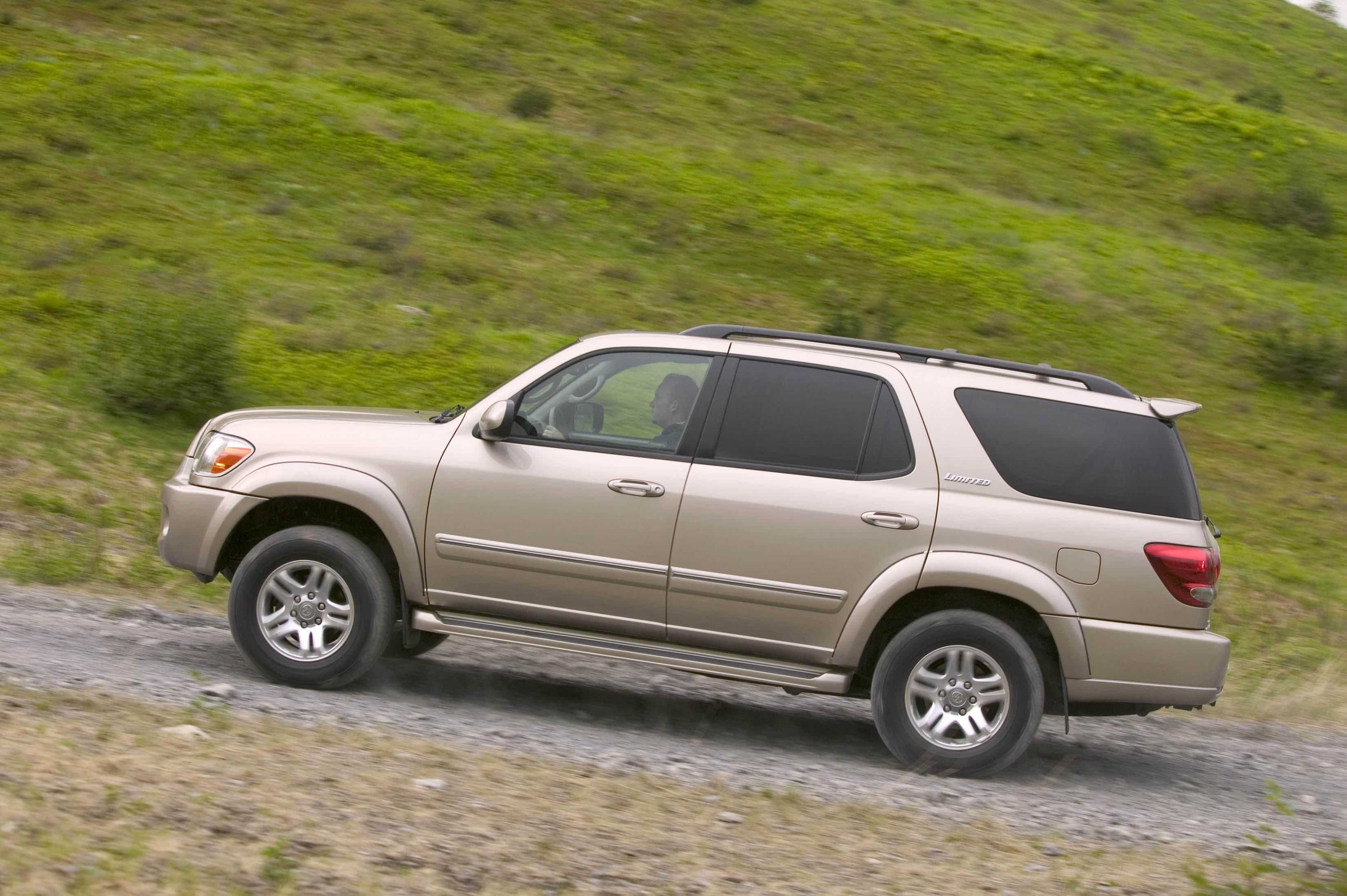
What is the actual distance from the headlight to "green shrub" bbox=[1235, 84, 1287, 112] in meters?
34.8


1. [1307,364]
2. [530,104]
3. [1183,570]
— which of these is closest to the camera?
[1183,570]

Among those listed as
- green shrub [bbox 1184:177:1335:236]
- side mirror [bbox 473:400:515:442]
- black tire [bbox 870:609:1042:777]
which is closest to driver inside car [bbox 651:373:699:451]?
side mirror [bbox 473:400:515:442]

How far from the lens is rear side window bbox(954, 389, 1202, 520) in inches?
236

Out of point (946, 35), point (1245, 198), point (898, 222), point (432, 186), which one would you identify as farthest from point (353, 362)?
point (946, 35)

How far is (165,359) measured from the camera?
477 inches

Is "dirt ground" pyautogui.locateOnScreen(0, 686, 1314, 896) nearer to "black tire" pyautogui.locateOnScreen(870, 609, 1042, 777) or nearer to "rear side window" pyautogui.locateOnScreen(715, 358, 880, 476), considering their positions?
"black tire" pyautogui.locateOnScreen(870, 609, 1042, 777)

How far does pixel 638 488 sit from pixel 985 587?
1.60 m

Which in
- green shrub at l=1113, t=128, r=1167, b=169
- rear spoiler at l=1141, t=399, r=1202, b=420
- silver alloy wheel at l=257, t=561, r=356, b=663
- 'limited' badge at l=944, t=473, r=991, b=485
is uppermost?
green shrub at l=1113, t=128, r=1167, b=169

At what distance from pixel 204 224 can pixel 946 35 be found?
2172cm

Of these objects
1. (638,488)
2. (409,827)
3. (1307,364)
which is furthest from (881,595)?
(1307,364)

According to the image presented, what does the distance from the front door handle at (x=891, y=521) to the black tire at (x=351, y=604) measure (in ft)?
7.40

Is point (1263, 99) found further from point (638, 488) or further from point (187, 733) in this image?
point (187, 733)

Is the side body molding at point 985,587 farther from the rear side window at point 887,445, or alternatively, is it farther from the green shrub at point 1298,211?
the green shrub at point 1298,211

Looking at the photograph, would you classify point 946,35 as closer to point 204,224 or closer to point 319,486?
point 204,224
